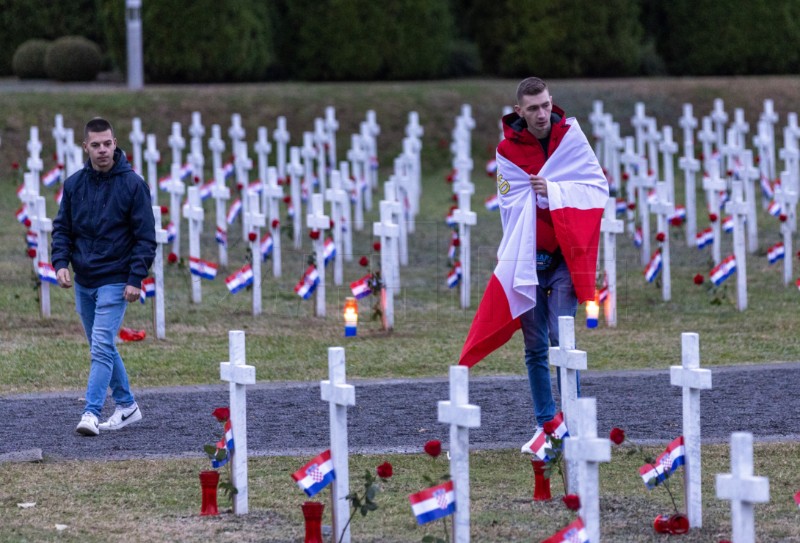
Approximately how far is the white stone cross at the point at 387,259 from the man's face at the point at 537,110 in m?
4.75

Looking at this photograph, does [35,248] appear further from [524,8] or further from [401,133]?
[524,8]

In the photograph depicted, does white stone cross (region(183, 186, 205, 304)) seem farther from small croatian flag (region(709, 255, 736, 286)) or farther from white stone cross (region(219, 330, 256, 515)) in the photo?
white stone cross (region(219, 330, 256, 515))

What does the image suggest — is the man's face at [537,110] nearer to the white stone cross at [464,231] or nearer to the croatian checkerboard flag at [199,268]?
the white stone cross at [464,231]

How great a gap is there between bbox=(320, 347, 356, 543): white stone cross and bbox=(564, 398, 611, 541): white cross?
996mm

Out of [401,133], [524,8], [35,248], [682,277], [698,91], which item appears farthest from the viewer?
[524,8]

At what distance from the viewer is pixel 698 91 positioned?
28.6 metres

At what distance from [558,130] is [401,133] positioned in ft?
62.5

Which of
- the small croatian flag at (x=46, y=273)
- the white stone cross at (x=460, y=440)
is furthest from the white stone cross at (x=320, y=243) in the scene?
the white stone cross at (x=460, y=440)

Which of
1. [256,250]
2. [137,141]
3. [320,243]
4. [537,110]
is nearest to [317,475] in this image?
[537,110]

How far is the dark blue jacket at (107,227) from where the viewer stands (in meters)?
8.22

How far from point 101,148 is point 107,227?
0.43 meters

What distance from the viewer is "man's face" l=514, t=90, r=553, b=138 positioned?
285 inches

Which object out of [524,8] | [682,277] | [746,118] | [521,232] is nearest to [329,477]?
[521,232]

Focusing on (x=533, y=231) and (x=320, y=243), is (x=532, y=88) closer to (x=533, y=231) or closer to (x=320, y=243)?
(x=533, y=231)
